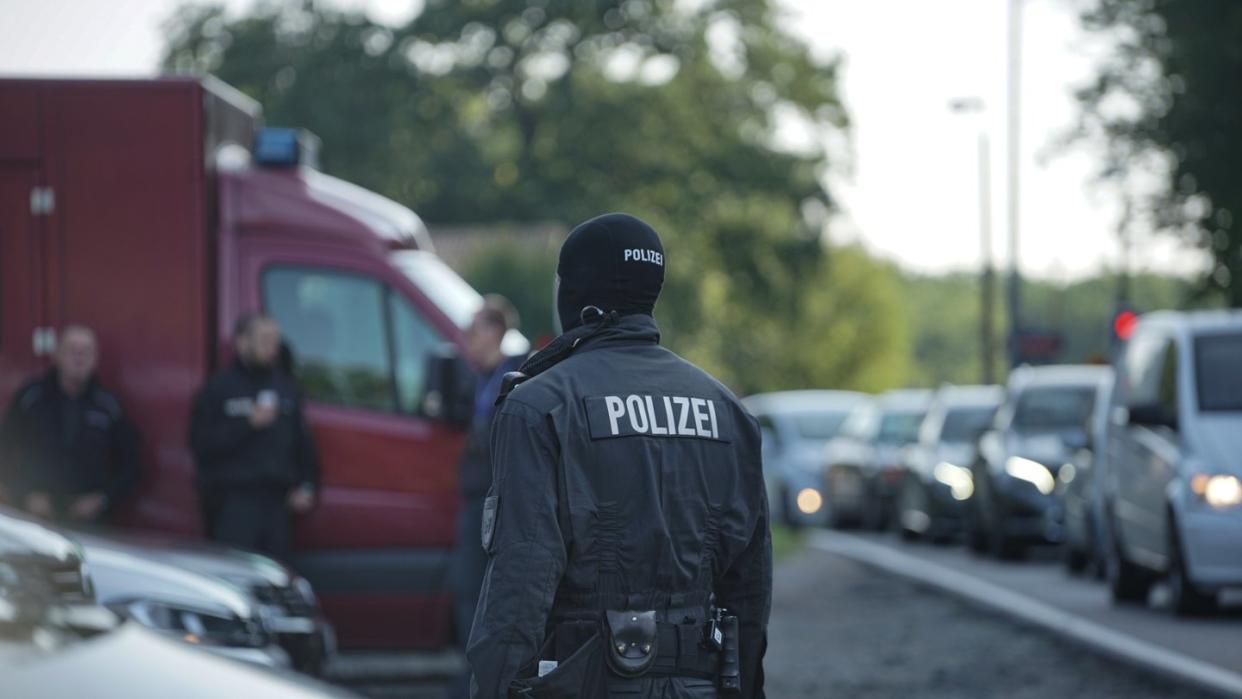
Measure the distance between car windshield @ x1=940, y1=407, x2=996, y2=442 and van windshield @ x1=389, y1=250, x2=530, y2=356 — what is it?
13798mm

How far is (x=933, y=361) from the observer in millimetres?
174000

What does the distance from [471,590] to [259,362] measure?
161cm

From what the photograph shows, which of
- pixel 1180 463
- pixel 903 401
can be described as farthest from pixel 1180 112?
pixel 1180 463

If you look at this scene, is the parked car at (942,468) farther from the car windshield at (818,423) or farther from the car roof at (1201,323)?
the car roof at (1201,323)

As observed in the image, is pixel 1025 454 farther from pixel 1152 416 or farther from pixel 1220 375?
pixel 1152 416

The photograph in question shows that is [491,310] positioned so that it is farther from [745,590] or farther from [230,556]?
[745,590]

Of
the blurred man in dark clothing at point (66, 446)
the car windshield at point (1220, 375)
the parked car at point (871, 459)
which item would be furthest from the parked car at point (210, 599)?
the parked car at point (871, 459)

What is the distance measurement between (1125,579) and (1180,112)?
13638mm

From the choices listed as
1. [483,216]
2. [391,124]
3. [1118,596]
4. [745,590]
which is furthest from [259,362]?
[483,216]

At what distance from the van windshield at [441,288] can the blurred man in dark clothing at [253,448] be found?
0.77m

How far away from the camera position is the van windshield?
449 inches

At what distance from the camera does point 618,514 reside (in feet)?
15.2

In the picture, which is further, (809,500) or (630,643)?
(809,500)

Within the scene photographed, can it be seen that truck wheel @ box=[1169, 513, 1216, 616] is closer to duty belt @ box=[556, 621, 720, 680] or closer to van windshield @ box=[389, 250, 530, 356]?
van windshield @ box=[389, 250, 530, 356]
